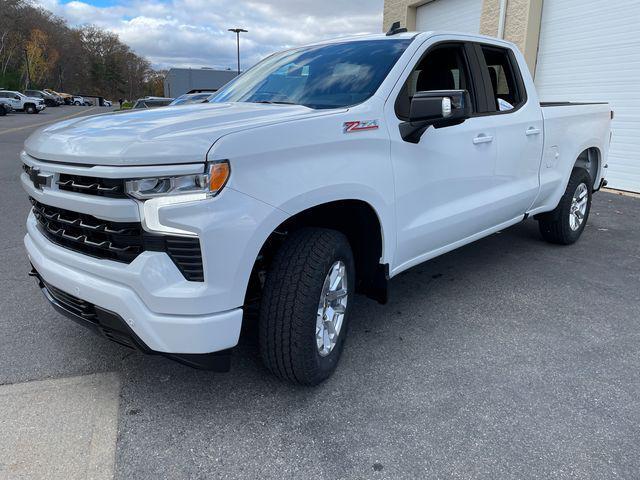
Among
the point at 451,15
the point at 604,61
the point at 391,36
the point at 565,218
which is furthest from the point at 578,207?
the point at 451,15

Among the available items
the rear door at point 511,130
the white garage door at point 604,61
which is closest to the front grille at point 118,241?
the rear door at point 511,130

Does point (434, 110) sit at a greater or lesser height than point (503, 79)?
lesser

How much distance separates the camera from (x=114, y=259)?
7.51ft

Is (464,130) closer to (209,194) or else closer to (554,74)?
(209,194)

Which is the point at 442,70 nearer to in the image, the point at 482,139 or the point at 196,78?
the point at 482,139

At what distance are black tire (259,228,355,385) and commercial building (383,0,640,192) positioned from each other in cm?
856

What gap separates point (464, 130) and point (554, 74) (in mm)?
8276

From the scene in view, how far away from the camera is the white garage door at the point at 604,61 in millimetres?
8906

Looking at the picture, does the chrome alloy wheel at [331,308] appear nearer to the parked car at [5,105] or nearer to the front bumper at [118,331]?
the front bumper at [118,331]

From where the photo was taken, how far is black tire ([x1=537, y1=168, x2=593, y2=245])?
5.20 meters

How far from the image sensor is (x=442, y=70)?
12.5ft

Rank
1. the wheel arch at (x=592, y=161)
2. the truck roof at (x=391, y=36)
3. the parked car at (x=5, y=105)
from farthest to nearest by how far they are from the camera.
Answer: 1. the parked car at (x=5, y=105)
2. the wheel arch at (x=592, y=161)
3. the truck roof at (x=391, y=36)

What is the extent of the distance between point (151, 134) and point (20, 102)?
4691 centimetres

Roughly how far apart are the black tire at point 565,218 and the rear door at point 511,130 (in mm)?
790
